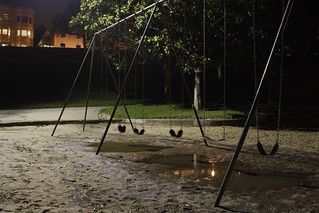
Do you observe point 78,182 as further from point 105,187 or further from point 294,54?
point 294,54

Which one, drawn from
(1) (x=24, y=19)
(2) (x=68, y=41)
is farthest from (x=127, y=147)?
(1) (x=24, y=19)

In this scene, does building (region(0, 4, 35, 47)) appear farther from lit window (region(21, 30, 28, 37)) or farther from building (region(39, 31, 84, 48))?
building (region(39, 31, 84, 48))

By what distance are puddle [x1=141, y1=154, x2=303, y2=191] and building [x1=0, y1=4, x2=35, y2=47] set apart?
5258 cm

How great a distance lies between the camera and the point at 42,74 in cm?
3659

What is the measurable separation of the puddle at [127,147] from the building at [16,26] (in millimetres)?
49783

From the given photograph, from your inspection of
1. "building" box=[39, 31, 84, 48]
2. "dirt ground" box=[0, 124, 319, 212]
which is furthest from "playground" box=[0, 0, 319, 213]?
"building" box=[39, 31, 84, 48]

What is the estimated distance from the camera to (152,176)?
790cm

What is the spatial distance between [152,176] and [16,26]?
5567 cm

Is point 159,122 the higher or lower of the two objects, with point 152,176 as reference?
higher

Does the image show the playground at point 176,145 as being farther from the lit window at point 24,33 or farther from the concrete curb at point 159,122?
the lit window at point 24,33

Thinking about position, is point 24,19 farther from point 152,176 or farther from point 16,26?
point 152,176

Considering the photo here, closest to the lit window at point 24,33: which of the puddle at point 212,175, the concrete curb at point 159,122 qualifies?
the concrete curb at point 159,122

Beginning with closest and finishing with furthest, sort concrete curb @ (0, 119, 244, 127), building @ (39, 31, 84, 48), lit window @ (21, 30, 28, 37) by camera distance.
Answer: concrete curb @ (0, 119, 244, 127)
building @ (39, 31, 84, 48)
lit window @ (21, 30, 28, 37)

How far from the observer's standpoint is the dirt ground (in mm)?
6035
